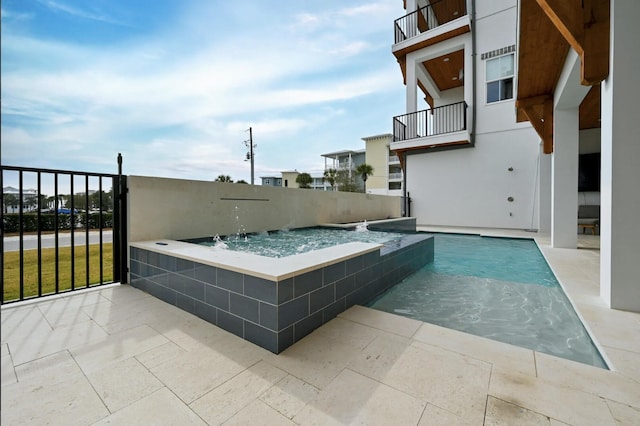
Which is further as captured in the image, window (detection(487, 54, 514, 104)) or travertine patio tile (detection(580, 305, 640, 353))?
window (detection(487, 54, 514, 104))

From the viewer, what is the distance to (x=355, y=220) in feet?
28.3

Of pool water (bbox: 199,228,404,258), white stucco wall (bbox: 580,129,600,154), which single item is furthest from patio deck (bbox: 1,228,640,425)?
white stucco wall (bbox: 580,129,600,154)

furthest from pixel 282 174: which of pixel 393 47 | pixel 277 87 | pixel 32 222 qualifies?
pixel 32 222

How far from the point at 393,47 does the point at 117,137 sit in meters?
9.36

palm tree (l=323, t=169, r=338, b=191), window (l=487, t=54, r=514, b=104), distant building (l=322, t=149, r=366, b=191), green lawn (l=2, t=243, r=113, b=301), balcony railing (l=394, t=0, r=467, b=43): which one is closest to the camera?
green lawn (l=2, t=243, r=113, b=301)

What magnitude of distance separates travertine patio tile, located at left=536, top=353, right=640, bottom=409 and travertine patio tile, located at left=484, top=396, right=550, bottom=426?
34 cm

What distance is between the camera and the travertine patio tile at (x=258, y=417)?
4.16 ft

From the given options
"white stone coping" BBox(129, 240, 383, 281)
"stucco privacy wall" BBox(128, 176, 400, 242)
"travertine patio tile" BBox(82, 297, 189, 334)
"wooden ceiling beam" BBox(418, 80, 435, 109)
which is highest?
"wooden ceiling beam" BBox(418, 80, 435, 109)

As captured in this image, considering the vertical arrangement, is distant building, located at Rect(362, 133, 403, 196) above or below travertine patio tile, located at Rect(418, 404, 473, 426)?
above

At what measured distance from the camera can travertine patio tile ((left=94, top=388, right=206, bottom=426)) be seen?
1271 millimetres

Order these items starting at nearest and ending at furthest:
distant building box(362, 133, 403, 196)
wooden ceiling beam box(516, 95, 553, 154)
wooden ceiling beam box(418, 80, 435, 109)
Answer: wooden ceiling beam box(516, 95, 553, 154) → wooden ceiling beam box(418, 80, 435, 109) → distant building box(362, 133, 403, 196)

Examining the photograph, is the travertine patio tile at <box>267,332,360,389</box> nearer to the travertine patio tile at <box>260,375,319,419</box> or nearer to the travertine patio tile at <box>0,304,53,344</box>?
the travertine patio tile at <box>260,375,319,419</box>

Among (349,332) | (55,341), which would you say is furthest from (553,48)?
(55,341)

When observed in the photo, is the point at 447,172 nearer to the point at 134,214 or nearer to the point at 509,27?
the point at 509,27
